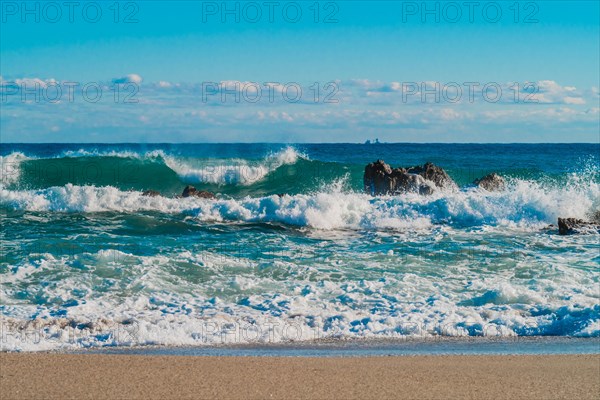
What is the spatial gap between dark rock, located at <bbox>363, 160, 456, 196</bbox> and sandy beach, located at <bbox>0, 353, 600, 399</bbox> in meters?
12.5

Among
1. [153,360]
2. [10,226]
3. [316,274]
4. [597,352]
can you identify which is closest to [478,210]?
[316,274]

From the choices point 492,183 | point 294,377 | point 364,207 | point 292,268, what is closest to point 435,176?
point 492,183

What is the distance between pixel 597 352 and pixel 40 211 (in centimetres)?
1395

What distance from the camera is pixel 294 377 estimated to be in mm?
5379

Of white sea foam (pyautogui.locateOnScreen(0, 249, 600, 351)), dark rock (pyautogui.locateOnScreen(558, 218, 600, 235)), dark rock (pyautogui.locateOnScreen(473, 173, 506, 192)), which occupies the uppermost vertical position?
dark rock (pyautogui.locateOnScreen(473, 173, 506, 192))

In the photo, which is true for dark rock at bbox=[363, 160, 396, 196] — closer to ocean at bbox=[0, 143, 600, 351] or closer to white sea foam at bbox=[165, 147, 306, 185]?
ocean at bbox=[0, 143, 600, 351]

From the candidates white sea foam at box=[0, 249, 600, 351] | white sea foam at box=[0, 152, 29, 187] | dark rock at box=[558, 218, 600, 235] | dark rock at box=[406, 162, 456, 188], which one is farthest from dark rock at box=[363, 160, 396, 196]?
white sea foam at box=[0, 152, 29, 187]

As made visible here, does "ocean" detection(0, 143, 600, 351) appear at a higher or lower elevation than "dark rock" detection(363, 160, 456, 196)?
lower

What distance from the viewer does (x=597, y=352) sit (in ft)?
21.7

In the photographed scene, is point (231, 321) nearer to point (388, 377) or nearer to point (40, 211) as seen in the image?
point (388, 377)

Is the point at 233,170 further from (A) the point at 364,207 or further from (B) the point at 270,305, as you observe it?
(B) the point at 270,305

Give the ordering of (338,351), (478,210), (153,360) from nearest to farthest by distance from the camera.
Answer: (153,360), (338,351), (478,210)

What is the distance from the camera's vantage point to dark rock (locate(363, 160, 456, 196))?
18.6 metres

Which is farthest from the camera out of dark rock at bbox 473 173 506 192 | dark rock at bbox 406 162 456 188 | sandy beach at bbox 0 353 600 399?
dark rock at bbox 406 162 456 188
